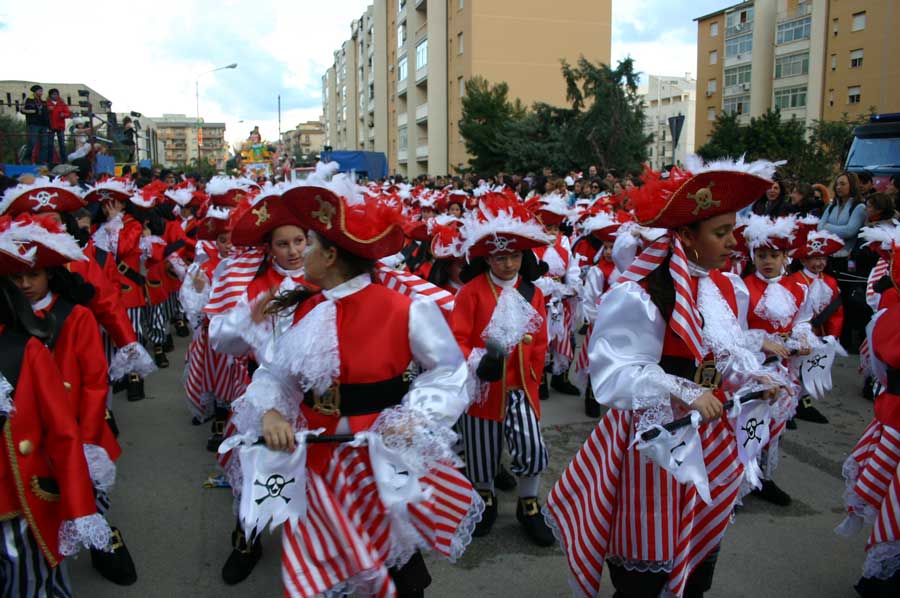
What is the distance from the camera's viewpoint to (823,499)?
17.6 feet

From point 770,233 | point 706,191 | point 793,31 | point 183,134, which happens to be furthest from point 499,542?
point 183,134

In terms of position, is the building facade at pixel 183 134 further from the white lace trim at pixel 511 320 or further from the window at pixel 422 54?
the white lace trim at pixel 511 320

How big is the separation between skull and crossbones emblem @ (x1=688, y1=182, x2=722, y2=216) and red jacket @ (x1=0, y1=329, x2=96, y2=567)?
289cm

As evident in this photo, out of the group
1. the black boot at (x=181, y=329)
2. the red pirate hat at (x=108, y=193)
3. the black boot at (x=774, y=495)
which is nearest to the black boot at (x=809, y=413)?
the black boot at (x=774, y=495)

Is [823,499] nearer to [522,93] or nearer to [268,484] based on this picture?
[268,484]

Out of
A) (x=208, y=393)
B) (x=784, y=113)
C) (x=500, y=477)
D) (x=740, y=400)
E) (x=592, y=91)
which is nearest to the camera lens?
(x=740, y=400)

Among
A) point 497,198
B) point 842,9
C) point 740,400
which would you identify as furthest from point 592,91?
point 842,9

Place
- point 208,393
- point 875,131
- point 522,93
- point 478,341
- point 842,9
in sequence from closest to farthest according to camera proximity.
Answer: point 478,341 → point 208,393 → point 875,131 → point 522,93 → point 842,9

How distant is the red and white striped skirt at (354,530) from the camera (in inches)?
107

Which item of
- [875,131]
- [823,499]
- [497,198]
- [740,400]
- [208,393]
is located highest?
[875,131]

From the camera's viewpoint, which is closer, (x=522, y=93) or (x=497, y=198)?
(x=497, y=198)

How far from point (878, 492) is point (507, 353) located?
209 cm

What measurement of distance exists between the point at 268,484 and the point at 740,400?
1.86 metres

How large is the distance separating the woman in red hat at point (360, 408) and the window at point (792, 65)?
59089 mm
